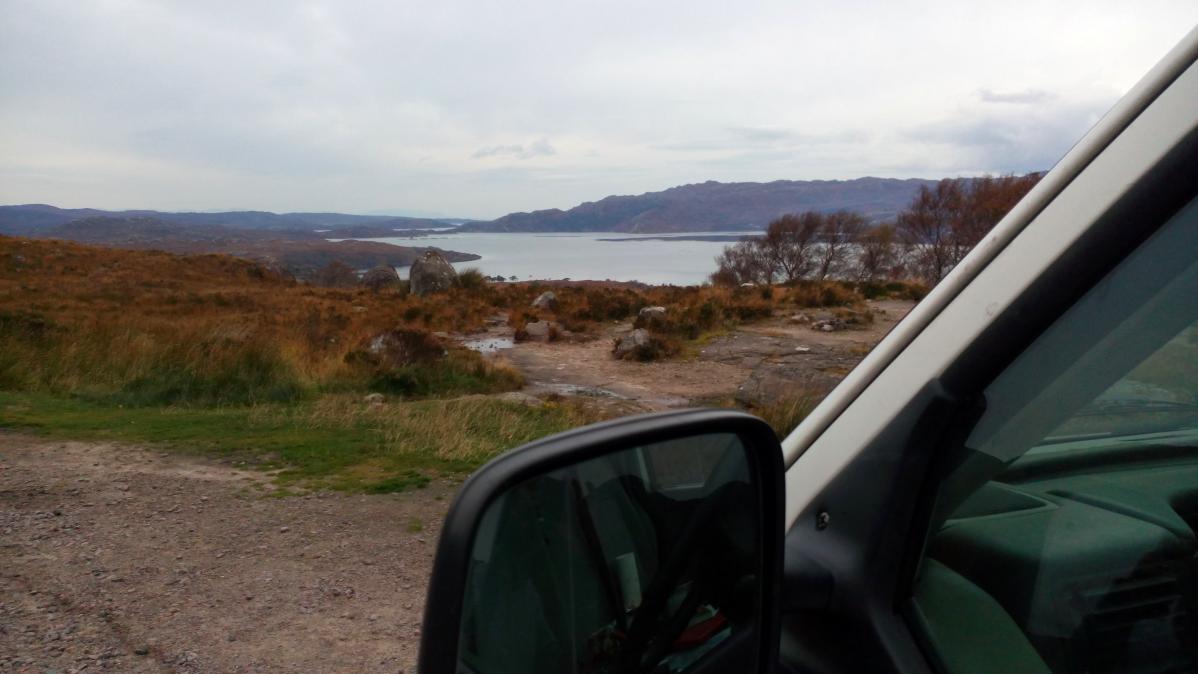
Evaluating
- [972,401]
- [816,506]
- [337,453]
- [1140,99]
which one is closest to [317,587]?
[337,453]

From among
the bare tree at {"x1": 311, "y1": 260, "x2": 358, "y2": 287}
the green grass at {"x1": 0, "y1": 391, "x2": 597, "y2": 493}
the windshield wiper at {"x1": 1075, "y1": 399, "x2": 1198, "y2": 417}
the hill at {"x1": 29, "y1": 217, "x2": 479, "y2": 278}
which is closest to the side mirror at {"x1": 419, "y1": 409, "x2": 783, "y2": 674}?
the windshield wiper at {"x1": 1075, "y1": 399, "x2": 1198, "y2": 417}

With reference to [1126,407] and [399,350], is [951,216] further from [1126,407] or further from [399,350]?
[1126,407]

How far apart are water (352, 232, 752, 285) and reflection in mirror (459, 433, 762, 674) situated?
129 feet

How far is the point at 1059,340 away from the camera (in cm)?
116

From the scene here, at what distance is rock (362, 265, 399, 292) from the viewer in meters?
41.4

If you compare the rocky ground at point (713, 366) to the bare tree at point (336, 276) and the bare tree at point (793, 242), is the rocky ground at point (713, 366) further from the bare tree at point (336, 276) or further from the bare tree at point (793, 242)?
the bare tree at point (336, 276)

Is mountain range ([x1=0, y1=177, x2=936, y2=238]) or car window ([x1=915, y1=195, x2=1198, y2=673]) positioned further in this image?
mountain range ([x1=0, y1=177, x2=936, y2=238])

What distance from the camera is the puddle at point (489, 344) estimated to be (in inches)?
721

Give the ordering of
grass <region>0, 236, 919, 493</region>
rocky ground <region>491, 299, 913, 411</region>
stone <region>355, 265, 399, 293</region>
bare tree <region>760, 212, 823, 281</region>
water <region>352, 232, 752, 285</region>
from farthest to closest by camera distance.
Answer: water <region>352, 232, 752, 285</region>, stone <region>355, 265, 399, 293</region>, bare tree <region>760, 212, 823, 281</region>, rocky ground <region>491, 299, 913, 411</region>, grass <region>0, 236, 919, 493</region>

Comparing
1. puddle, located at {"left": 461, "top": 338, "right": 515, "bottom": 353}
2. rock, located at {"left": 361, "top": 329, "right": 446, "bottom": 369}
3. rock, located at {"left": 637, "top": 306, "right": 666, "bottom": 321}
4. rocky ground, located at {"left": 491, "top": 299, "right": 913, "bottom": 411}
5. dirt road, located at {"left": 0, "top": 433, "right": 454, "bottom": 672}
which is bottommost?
puddle, located at {"left": 461, "top": 338, "right": 515, "bottom": 353}

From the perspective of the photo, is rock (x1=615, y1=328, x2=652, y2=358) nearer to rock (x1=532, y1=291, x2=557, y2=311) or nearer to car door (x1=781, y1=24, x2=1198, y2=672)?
rock (x1=532, y1=291, x2=557, y2=311)

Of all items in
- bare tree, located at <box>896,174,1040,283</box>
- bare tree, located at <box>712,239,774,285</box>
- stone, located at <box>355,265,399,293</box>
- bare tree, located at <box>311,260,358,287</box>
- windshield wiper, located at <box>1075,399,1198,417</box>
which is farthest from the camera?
bare tree, located at <box>311,260,358,287</box>

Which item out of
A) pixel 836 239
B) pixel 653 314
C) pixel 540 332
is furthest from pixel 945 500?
pixel 836 239

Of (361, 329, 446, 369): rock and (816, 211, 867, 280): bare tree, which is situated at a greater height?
(816, 211, 867, 280): bare tree
